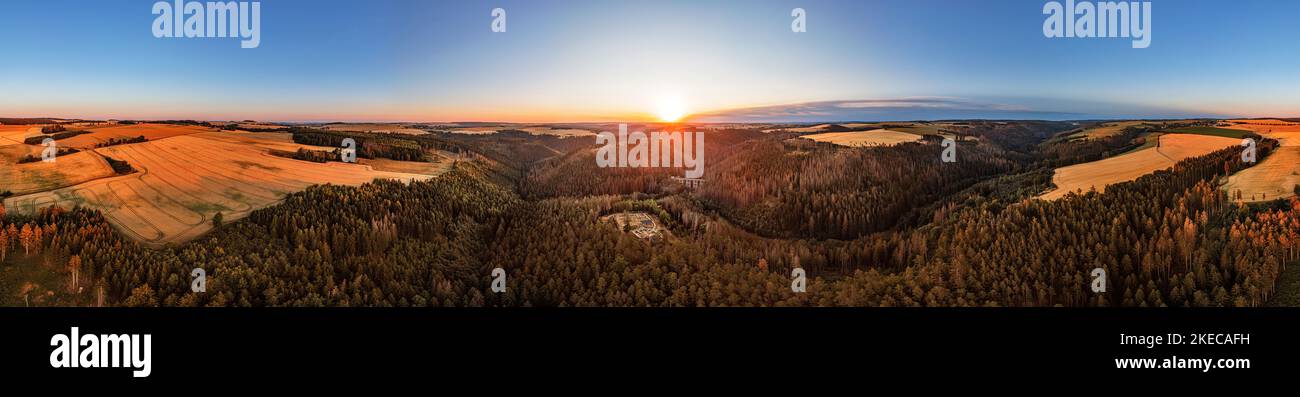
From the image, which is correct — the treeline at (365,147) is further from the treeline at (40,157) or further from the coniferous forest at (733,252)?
the treeline at (40,157)

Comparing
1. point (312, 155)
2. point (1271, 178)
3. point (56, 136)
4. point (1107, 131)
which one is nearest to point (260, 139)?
point (312, 155)

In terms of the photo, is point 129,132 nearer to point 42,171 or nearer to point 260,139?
point 260,139

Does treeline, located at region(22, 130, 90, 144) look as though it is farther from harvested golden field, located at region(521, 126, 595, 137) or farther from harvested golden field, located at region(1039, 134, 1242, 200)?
harvested golden field, located at region(521, 126, 595, 137)

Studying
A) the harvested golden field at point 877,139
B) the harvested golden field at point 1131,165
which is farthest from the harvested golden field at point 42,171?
the harvested golden field at point 877,139

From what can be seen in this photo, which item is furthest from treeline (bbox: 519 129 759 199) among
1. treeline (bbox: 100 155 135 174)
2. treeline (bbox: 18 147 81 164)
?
treeline (bbox: 18 147 81 164)

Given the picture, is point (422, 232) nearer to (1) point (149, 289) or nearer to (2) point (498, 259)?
(2) point (498, 259)

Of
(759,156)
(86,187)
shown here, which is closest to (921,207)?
(759,156)
